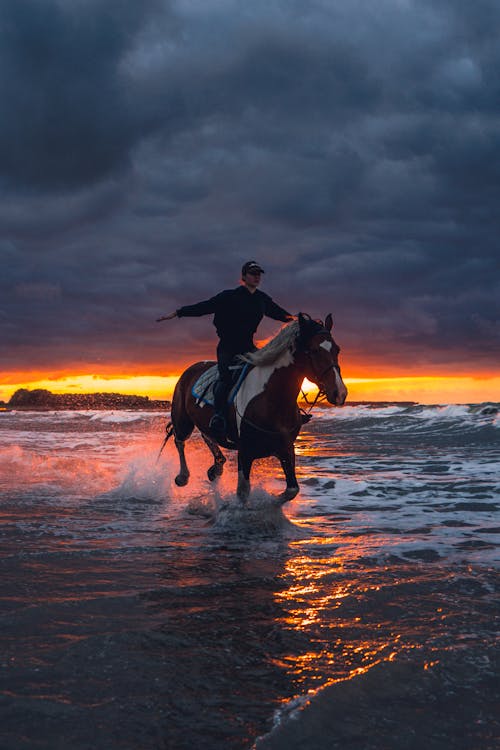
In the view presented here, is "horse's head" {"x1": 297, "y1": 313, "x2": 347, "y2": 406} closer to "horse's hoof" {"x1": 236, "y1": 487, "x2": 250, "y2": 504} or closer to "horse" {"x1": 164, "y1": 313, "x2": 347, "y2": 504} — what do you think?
"horse" {"x1": 164, "y1": 313, "x2": 347, "y2": 504}

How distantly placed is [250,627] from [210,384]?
17.5ft

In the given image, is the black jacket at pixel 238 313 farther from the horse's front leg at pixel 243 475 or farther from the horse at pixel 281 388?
the horse's front leg at pixel 243 475

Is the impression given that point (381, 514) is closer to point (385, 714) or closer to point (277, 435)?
point (277, 435)

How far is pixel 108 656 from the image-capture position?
3037mm

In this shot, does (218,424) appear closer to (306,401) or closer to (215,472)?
(306,401)

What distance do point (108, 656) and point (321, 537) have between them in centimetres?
357

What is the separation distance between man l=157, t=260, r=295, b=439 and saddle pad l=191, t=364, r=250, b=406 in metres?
0.14

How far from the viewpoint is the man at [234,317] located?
779 cm

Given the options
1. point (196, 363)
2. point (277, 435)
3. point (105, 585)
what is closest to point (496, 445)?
point (196, 363)

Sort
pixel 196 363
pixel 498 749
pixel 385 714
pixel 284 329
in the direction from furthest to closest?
1. pixel 196 363
2. pixel 284 329
3. pixel 385 714
4. pixel 498 749

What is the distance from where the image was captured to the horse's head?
20.8 ft

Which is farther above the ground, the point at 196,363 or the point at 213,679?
the point at 196,363

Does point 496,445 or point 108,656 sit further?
point 496,445

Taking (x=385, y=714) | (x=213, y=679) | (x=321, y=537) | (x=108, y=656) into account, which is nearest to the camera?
(x=385, y=714)
